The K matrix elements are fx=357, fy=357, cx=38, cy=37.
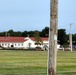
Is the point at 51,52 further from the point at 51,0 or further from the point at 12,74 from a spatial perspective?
the point at 12,74

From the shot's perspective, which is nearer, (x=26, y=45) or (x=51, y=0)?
(x=51, y=0)

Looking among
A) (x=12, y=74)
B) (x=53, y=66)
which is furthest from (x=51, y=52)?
(x=12, y=74)

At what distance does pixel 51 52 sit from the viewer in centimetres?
1202

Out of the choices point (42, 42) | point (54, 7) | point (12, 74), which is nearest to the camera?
point (54, 7)

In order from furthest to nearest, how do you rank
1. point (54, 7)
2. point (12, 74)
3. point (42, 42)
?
point (42, 42)
point (12, 74)
point (54, 7)

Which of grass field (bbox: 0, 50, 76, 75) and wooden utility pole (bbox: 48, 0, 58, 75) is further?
grass field (bbox: 0, 50, 76, 75)

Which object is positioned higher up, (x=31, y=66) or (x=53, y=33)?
(x=53, y=33)

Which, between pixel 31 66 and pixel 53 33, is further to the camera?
pixel 31 66

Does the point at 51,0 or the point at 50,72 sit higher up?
the point at 51,0

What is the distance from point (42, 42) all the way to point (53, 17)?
502 ft

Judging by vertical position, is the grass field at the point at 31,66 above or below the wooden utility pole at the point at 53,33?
below

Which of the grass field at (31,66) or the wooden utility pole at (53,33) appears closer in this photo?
the wooden utility pole at (53,33)

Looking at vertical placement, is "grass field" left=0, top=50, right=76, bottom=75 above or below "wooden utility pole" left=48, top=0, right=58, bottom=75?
below

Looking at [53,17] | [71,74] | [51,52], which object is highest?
[53,17]
